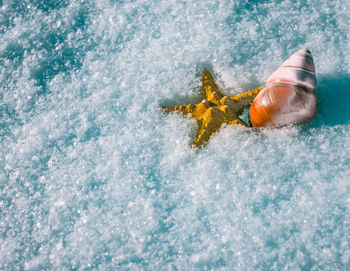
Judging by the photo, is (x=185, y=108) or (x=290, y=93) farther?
(x=185, y=108)

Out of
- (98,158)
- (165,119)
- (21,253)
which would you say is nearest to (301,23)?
(165,119)

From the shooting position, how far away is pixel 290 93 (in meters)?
1.11

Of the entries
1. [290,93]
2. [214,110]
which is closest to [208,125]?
[214,110]

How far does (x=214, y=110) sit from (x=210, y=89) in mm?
111

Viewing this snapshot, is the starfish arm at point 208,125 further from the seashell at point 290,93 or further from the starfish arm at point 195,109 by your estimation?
the seashell at point 290,93

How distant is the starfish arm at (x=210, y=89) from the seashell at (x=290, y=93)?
0.50 ft

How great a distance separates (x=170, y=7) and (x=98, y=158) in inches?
29.4

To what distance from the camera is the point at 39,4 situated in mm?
1525

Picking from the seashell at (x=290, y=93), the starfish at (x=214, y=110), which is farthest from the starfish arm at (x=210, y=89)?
the seashell at (x=290, y=93)

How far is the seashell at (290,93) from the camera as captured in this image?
3.65 ft

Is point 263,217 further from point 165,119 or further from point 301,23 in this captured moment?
point 301,23

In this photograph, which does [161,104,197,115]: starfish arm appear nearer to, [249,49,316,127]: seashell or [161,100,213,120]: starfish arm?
[161,100,213,120]: starfish arm

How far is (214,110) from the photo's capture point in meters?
1.19

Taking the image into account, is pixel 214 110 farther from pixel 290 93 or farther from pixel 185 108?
pixel 290 93
